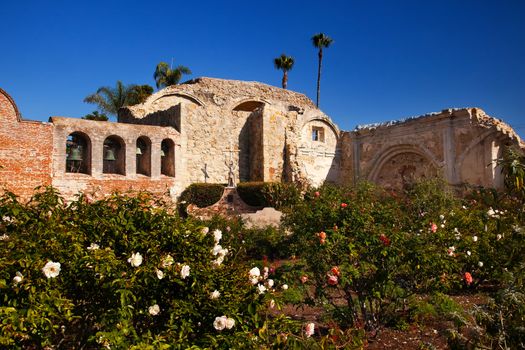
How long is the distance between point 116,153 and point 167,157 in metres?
→ 2.17

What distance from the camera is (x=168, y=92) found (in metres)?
21.7

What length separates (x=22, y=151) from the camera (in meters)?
14.0

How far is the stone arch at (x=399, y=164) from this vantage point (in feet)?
58.7

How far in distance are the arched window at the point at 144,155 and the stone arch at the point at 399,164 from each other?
10620 millimetres

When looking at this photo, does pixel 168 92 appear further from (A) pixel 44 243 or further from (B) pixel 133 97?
(A) pixel 44 243

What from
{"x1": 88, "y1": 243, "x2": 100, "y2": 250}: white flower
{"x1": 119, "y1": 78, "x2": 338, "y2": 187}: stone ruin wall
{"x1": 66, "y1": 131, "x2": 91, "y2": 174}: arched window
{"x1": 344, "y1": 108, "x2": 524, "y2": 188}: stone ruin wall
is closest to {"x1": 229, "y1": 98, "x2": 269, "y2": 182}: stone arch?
{"x1": 119, "y1": 78, "x2": 338, "y2": 187}: stone ruin wall

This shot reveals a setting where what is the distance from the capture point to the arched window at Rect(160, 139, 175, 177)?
17587 mm

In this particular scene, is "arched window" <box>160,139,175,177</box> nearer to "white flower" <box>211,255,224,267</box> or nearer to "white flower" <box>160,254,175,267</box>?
"white flower" <box>211,255,224,267</box>

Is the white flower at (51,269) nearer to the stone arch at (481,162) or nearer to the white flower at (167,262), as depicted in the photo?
the white flower at (167,262)

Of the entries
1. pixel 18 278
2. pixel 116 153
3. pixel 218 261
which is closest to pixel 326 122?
pixel 116 153

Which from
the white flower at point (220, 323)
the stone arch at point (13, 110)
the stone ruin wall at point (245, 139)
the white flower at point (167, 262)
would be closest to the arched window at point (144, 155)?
the stone ruin wall at point (245, 139)

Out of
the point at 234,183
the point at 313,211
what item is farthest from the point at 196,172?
the point at 313,211

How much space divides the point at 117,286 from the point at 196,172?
52.3 feet

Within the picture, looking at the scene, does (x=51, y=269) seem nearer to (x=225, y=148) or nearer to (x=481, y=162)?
(x=481, y=162)
